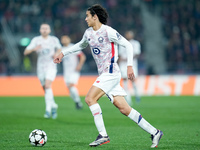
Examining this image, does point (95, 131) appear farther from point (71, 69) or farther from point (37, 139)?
point (71, 69)

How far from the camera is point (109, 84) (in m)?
6.66

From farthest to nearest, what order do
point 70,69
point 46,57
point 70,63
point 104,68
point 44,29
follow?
point 70,63
point 70,69
point 46,57
point 44,29
point 104,68

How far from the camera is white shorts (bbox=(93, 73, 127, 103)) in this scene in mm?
6633

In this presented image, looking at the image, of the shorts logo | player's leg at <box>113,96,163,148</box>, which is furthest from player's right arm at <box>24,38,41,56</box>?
player's leg at <box>113,96,163,148</box>

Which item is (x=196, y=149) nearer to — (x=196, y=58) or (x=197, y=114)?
(x=197, y=114)

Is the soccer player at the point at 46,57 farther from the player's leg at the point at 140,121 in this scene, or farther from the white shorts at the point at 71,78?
the player's leg at the point at 140,121

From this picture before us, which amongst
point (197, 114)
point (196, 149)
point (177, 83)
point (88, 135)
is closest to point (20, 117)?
point (88, 135)

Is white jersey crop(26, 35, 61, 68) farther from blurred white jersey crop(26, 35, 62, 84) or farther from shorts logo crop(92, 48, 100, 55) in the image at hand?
shorts logo crop(92, 48, 100, 55)

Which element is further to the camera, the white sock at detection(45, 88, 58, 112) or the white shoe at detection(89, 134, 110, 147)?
the white sock at detection(45, 88, 58, 112)

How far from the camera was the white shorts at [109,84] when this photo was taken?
6.63 m

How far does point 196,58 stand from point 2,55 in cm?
1294

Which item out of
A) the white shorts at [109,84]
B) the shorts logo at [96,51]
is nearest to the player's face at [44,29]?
the shorts logo at [96,51]

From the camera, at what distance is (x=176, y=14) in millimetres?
29484

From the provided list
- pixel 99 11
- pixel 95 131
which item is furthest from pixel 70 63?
pixel 99 11
